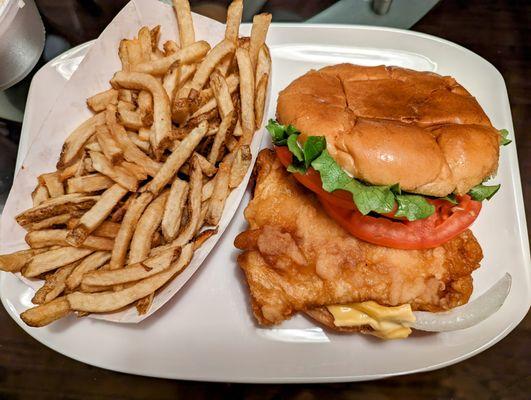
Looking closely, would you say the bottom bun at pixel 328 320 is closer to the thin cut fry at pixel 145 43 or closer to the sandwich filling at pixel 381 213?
the sandwich filling at pixel 381 213

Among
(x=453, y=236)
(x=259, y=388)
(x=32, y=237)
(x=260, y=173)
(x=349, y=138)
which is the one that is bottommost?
(x=259, y=388)

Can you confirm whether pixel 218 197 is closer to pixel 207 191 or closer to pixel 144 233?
pixel 207 191

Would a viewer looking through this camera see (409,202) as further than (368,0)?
No

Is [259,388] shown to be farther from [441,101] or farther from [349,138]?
[441,101]

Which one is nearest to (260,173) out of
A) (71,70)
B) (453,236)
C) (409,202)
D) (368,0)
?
(409,202)

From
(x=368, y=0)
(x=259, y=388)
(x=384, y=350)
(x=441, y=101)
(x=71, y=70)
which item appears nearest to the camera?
(x=441, y=101)

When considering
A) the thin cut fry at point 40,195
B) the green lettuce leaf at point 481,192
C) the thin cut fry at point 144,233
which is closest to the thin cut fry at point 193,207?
the thin cut fry at point 144,233

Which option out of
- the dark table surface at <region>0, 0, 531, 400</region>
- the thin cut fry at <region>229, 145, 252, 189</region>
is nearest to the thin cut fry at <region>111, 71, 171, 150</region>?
the thin cut fry at <region>229, 145, 252, 189</region>
